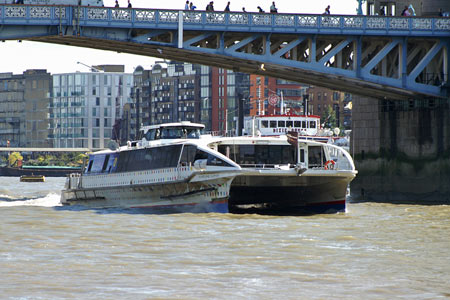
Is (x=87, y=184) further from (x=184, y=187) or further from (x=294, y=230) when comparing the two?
(x=294, y=230)

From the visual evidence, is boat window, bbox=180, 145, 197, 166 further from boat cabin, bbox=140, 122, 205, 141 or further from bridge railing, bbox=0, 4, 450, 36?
bridge railing, bbox=0, 4, 450, 36

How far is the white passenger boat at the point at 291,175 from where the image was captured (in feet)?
122

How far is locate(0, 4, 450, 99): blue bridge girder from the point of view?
43438mm

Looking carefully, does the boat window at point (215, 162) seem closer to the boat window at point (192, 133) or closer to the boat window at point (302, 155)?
the boat window at point (302, 155)

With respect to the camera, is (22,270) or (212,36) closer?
(22,270)

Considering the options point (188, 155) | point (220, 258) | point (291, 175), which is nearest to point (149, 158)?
point (188, 155)

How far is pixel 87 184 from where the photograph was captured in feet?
147

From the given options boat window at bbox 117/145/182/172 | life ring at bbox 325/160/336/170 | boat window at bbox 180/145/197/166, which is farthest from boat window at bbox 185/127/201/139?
life ring at bbox 325/160/336/170

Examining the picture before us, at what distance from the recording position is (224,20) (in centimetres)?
4556

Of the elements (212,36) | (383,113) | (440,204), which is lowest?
(440,204)

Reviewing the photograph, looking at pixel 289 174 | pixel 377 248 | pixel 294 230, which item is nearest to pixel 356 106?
pixel 289 174

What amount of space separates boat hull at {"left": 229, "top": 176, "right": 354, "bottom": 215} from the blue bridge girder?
27.3 ft

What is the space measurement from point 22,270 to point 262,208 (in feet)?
71.9

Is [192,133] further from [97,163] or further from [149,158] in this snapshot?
[97,163]
